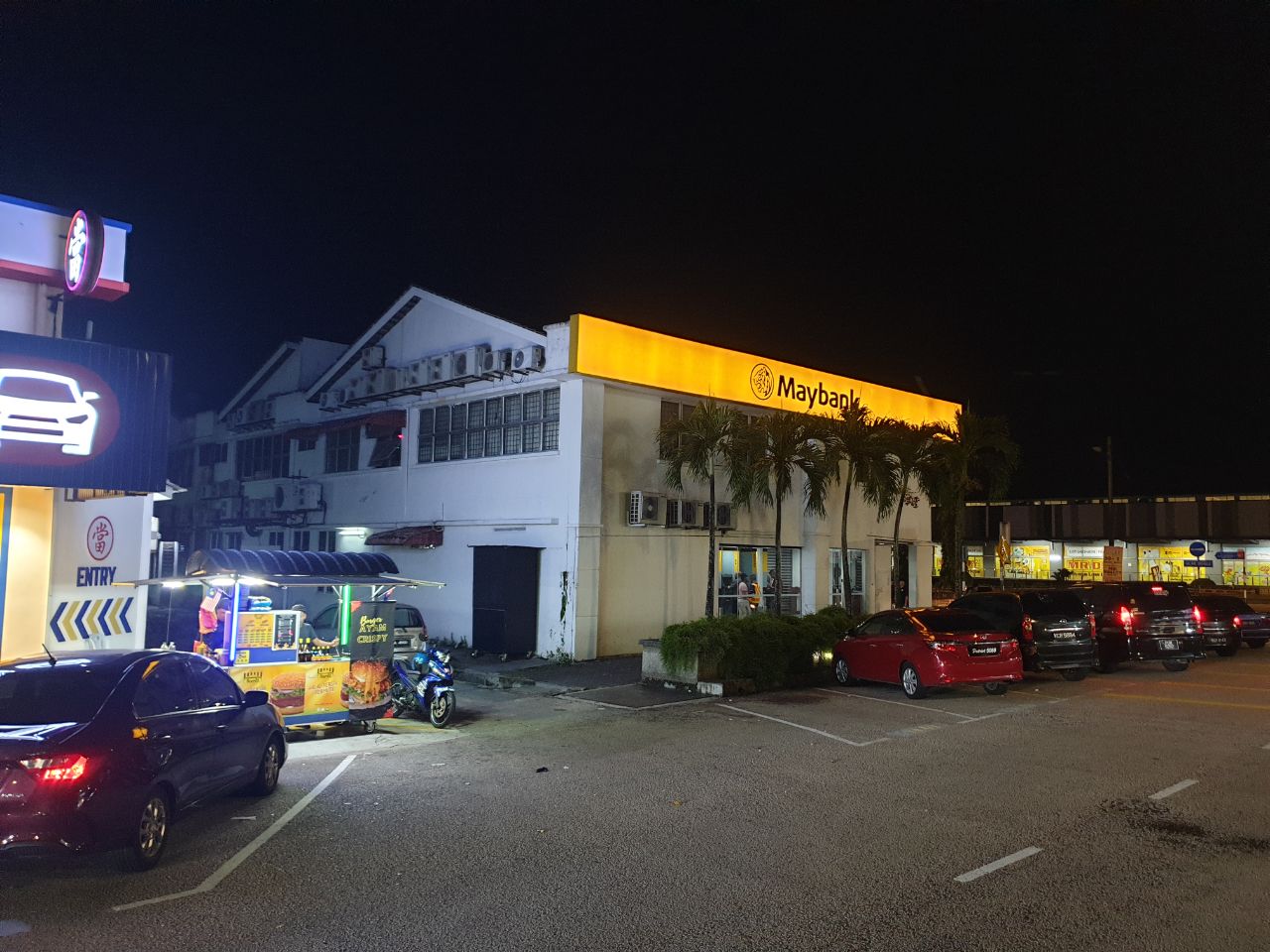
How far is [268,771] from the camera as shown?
29.0ft

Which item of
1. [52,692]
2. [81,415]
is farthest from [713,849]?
[81,415]

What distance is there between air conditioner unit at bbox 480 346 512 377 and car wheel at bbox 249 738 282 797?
Answer: 44.7 ft

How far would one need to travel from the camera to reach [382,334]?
2647 centimetres

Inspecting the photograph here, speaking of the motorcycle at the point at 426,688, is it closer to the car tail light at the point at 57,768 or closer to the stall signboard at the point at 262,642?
the stall signboard at the point at 262,642

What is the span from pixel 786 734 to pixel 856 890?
595 cm

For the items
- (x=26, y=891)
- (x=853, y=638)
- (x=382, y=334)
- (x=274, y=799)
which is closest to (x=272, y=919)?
(x=26, y=891)

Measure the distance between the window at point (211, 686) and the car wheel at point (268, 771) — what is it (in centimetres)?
67

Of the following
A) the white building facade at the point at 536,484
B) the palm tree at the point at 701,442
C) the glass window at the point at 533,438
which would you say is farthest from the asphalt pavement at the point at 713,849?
the glass window at the point at 533,438

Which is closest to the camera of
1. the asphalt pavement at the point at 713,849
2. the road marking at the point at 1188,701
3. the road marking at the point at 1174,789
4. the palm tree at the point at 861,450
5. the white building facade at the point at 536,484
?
the asphalt pavement at the point at 713,849

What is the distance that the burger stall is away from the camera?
1160 centimetres

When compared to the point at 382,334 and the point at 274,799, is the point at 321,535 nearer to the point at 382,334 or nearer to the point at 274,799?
the point at 382,334

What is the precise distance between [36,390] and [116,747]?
677 centimetres

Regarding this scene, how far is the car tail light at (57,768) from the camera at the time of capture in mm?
6020

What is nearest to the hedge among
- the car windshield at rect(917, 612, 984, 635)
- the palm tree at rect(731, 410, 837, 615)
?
the car windshield at rect(917, 612, 984, 635)
